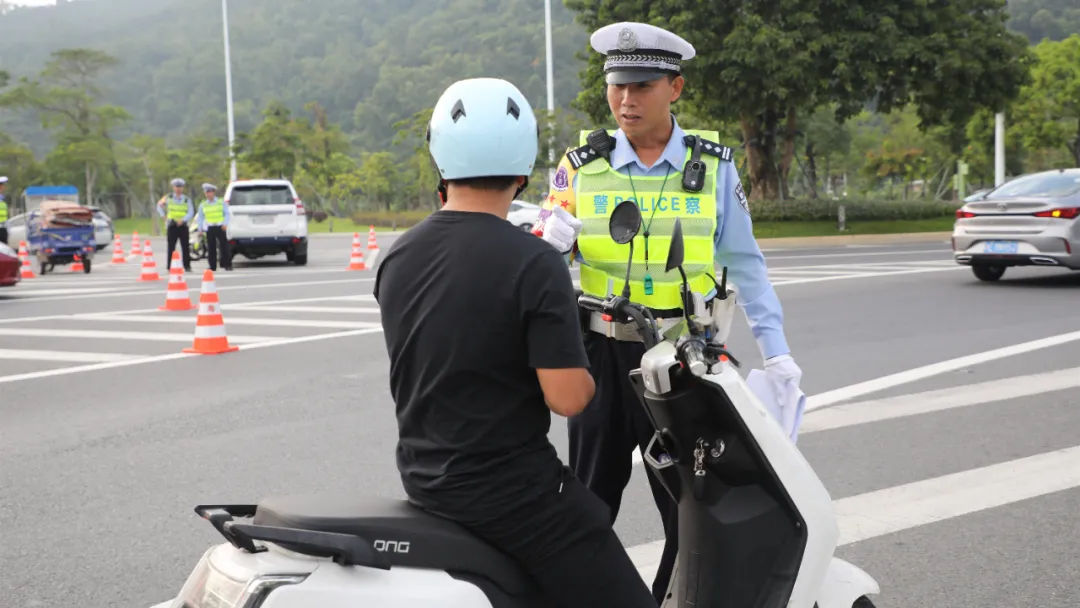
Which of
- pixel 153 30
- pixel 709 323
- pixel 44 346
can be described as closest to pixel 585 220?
pixel 709 323

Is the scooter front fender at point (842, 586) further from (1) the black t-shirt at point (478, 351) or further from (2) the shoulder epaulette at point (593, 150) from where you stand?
(2) the shoulder epaulette at point (593, 150)

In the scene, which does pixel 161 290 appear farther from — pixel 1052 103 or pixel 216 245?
pixel 1052 103

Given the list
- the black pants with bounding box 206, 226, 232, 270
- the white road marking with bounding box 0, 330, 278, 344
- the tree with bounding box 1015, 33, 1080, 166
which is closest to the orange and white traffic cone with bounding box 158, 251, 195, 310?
the white road marking with bounding box 0, 330, 278, 344

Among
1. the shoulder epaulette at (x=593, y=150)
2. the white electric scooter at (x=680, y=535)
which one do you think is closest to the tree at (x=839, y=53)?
the shoulder epaulette at (x=593, y=150)

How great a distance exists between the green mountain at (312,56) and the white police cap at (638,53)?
285 feet

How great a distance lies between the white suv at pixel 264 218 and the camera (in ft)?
71.5

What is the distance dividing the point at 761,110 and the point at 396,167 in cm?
4569

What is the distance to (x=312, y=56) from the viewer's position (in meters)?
128

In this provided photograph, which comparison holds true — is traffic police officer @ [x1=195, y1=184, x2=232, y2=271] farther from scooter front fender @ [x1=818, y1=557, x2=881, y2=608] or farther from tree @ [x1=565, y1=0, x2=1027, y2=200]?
scooter front fender @ [x1=818, y1=557, x2=881, y2=608]

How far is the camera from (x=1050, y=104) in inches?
1745

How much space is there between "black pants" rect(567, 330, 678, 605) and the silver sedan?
11.7 m

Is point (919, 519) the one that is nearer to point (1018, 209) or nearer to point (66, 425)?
point (66, 425)

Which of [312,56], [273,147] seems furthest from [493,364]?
[312,56]

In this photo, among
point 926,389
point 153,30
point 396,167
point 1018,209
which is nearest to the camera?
point 926,389
